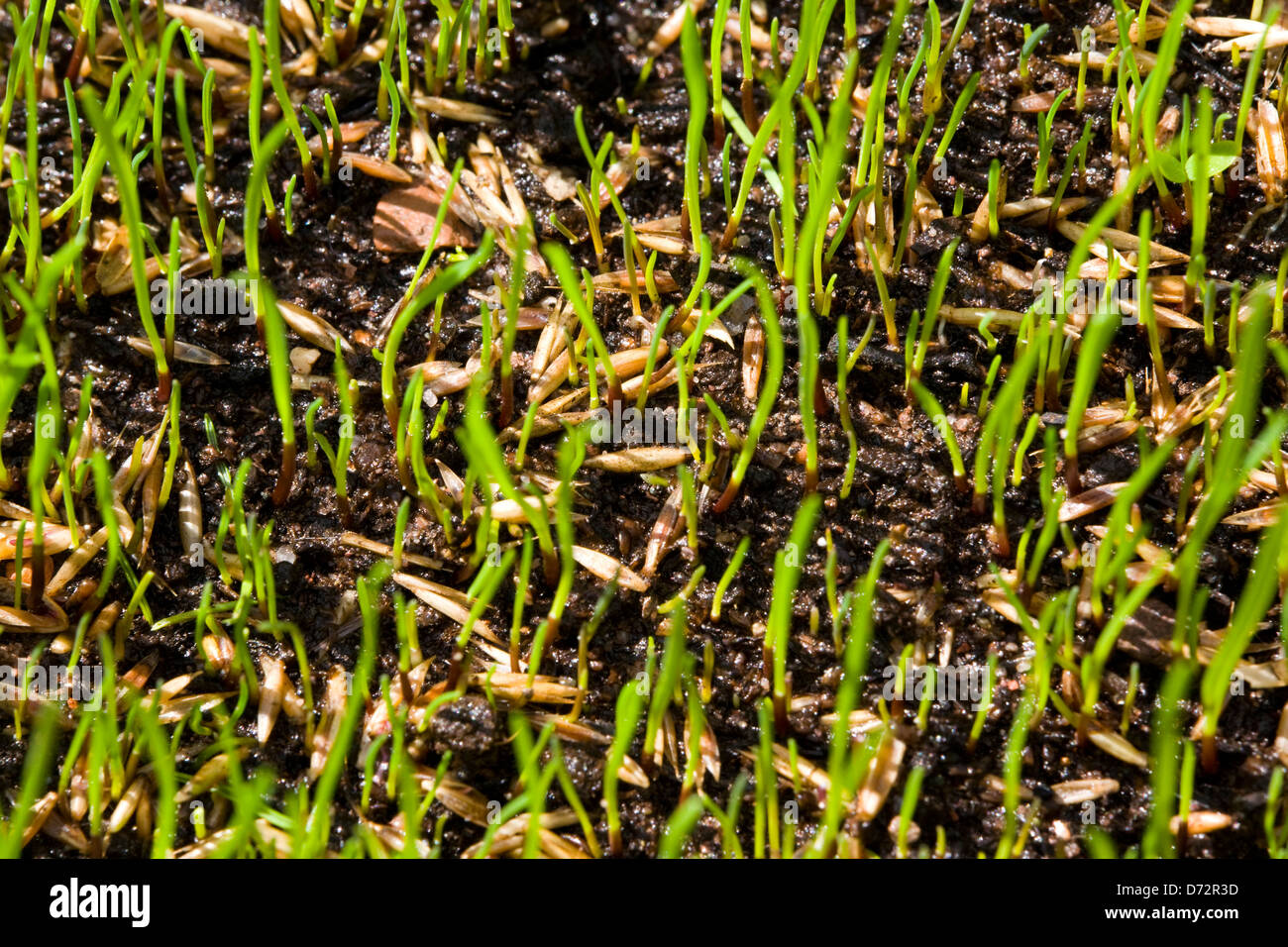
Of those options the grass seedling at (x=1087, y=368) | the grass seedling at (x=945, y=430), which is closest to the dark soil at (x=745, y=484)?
the grass seedling at (x=945, y=430)

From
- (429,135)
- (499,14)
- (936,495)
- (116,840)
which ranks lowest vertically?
(116,840)

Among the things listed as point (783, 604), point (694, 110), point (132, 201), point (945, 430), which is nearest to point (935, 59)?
point (694, 110)

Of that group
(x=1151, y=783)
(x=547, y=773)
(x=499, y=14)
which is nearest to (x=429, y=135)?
(x=499, y=14)

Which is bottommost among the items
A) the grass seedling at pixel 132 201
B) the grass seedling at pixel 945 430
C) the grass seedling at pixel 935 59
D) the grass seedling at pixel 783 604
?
the grass seedling at pixel 783 604

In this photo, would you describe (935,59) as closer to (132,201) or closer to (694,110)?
(694,110)

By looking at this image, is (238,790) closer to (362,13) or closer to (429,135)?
(429,135)

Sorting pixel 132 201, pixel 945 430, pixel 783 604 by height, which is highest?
pixel 132 201

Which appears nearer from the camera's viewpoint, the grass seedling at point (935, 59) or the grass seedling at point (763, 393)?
the grass seedling at point (763, 393)

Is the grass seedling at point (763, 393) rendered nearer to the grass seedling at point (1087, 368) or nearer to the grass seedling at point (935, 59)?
the grass seedling at point (1087, 368)

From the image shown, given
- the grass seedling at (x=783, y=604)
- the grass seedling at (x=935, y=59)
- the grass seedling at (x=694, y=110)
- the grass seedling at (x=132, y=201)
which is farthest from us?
the grass seedling at (x=935, y=59)

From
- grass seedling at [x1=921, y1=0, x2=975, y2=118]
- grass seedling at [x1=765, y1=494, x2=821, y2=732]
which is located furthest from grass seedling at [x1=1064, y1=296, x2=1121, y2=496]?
grass seedling at [x1=921, y1=0, x2=975, y2=118]

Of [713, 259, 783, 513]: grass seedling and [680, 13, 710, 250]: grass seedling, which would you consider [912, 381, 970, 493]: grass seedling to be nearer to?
[713, 259, 783, 513]: grass seedling
